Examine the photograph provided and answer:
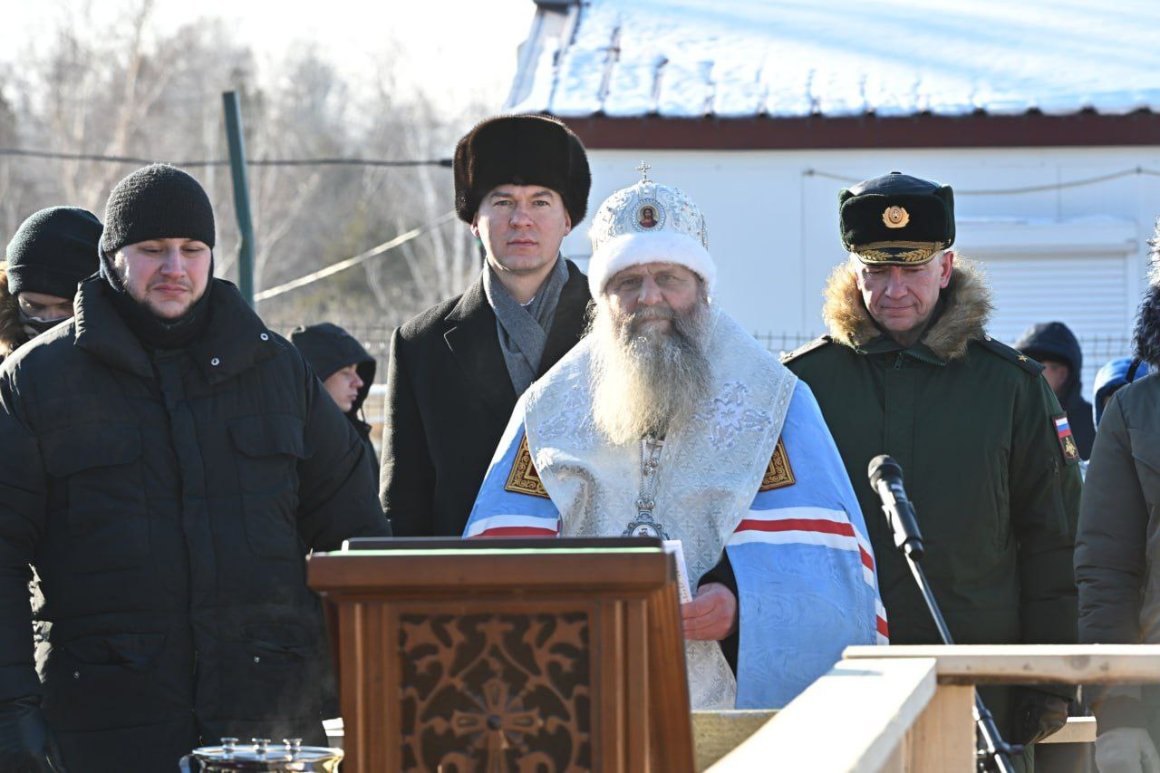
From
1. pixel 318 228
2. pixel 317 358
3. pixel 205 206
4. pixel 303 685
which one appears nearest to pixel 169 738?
pixel 303 685

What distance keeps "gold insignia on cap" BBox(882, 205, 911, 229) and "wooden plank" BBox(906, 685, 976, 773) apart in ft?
7.47

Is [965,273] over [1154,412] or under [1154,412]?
over

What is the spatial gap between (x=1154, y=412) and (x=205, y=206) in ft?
7.99

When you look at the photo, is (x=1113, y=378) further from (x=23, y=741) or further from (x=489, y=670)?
(x=489, y=670)

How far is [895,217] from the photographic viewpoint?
217 inches

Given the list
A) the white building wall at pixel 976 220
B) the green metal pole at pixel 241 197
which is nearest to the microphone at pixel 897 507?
the green metal pole at pixel 241 197

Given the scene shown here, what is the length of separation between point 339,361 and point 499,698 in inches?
253

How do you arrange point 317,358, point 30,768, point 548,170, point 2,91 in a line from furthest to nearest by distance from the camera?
point 2,91, point 317,358, point 548,170, point 30,768

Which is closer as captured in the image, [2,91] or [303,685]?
[303,685]

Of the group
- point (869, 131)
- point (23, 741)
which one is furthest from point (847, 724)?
point (869, 131)

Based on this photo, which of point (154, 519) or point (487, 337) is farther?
point (487, 337)

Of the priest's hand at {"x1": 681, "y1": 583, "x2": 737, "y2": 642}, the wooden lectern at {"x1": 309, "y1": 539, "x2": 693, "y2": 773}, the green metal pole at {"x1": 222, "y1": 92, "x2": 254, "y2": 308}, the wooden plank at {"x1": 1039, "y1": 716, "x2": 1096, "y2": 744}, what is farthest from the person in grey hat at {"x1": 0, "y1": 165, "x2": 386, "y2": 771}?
the green metal pole at {"x1": 222, "y1": 92, "x2": 254, "y2": 308}

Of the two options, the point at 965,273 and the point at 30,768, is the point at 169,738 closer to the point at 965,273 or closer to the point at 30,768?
the point at 30,768

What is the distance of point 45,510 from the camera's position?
4613 millimetres
